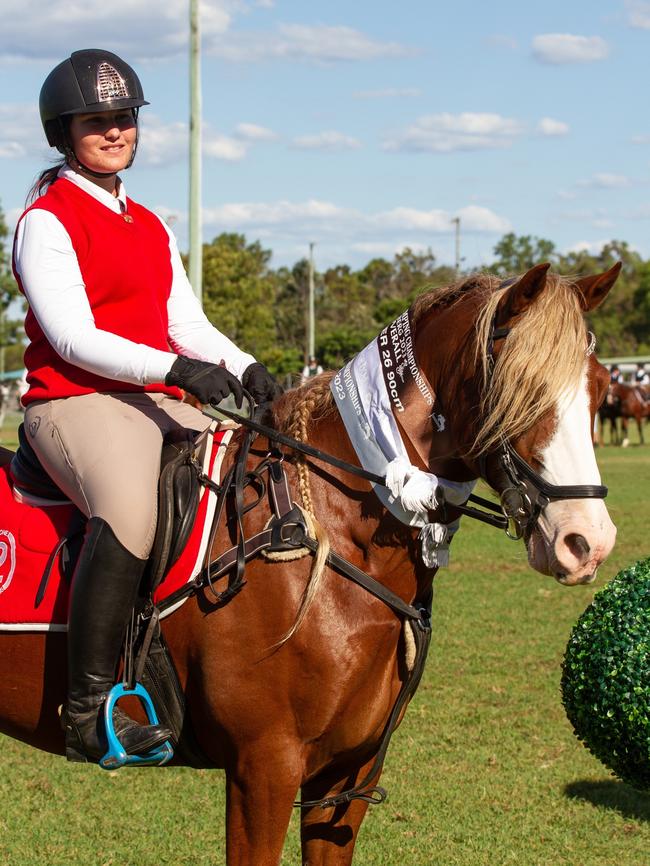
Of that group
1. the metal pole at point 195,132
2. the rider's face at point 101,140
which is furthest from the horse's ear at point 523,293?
the metal pole at point 195,132

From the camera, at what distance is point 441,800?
19.1 ft

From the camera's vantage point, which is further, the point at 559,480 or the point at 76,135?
the point at 76,135

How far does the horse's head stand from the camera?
9.84 ft

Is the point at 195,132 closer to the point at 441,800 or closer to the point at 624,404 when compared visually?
the point at 441,800

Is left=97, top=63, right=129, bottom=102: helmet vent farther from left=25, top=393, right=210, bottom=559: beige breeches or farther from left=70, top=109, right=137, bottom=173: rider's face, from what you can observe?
left=25, top=393, right=210, bottom=559: beige breeches

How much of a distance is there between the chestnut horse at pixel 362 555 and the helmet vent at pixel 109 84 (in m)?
1.26

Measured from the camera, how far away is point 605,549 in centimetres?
297

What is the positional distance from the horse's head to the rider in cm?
85

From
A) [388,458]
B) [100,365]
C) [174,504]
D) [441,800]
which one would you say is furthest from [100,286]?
[441,800]

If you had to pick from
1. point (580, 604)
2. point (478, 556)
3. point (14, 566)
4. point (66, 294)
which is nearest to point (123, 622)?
point (14, 566)

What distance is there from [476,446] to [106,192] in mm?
1697

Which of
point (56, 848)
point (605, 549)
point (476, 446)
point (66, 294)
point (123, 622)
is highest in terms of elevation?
point (66, 294)

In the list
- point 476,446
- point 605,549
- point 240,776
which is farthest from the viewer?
point 240,776

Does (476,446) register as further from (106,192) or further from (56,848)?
(56,848)
